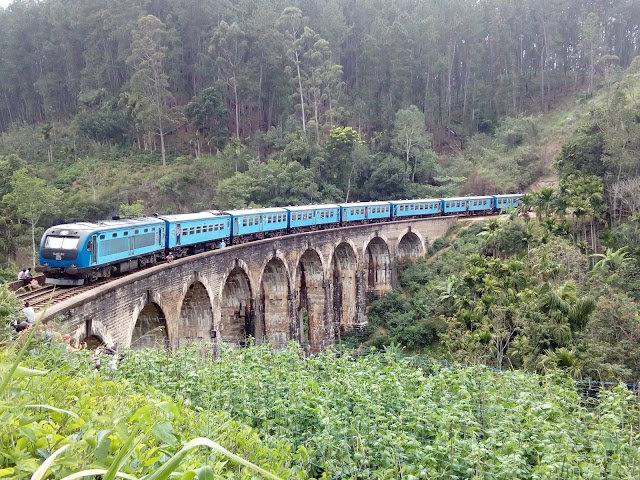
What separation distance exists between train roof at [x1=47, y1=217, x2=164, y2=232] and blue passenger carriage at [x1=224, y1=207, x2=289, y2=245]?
473cm

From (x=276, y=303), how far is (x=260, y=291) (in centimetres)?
202

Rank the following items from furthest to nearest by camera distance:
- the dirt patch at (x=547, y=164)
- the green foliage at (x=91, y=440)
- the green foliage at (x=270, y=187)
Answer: the dirt patch at (x=547, y=164) → the green foliage at (x=270, y=187) → the green foliage at (x=91, y=440)

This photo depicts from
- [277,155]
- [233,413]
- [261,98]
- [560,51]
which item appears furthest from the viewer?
[560,51]

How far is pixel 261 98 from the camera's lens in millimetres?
48781

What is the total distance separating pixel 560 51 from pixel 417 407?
188 feet

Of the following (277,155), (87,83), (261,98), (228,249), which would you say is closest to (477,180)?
(277,155)

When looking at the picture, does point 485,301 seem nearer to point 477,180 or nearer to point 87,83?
point 477,180

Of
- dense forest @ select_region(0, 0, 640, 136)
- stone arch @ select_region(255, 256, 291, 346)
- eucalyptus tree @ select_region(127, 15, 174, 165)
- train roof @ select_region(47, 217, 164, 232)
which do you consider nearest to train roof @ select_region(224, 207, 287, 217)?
stone arch @ select_region(255, 256, 291, 346)

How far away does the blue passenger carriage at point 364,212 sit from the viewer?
28.9 m

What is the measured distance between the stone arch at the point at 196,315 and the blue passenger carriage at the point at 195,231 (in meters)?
1.52

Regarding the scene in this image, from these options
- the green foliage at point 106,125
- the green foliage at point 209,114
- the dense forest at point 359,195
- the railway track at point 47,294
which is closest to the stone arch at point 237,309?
the dense forest at point 359,195

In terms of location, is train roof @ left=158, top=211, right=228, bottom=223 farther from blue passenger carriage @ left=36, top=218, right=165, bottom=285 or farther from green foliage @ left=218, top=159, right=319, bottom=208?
green foliage @ left=218, top=159, right=319, bottom=208

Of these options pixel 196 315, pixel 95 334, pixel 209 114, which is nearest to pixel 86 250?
pixel 95 334

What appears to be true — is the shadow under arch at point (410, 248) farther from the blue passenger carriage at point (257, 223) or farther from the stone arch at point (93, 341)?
the stone arch at point (93, 341)
